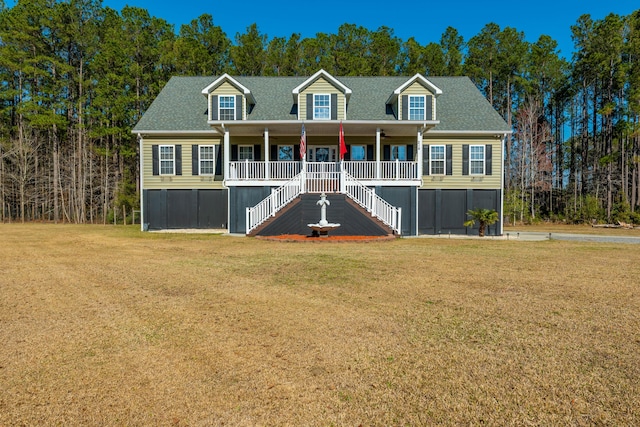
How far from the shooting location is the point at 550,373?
3520mm

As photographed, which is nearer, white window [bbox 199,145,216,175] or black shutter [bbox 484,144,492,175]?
black shutter [bbox 484,144,492,175]

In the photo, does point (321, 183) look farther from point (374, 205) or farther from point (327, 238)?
point (327, 238)

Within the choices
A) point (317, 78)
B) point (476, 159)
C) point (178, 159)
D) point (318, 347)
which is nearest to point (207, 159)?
point (178, 159)

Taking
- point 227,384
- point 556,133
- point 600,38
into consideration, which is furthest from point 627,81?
point 227,384

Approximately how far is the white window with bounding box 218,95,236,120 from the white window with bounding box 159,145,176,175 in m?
3.50

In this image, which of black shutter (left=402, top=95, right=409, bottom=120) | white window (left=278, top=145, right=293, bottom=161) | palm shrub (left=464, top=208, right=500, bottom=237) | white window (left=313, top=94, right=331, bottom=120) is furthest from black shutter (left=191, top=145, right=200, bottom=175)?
palm shrub (left=464, top=208, right=500, bottom=237)

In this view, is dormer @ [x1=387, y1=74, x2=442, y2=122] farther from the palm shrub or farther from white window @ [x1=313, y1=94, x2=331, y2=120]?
the palm shrub

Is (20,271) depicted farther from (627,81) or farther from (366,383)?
(627,81)

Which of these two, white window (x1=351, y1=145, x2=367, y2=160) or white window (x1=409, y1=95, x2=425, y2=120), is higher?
white window (x1=409, y1=95, x2=425, y2=120)

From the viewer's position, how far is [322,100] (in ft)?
65.8

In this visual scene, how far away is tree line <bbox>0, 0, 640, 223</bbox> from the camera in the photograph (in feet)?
101

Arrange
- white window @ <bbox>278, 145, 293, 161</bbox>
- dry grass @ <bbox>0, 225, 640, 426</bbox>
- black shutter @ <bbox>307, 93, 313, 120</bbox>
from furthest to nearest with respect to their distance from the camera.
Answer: white window @ <bbox>278, 145, 293, 161</bbox> < black shutter @ <bbox>307, 93, 313, 120</bbox> < dry grass @ <bbox>0, 225, 640, 426</bbox>

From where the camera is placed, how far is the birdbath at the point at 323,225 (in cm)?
1503

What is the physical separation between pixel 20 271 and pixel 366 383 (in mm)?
8760
